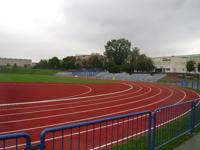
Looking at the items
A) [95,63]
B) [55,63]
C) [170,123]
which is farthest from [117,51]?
[170,123]

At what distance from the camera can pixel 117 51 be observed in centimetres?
11012

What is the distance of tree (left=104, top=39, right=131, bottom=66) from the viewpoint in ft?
362

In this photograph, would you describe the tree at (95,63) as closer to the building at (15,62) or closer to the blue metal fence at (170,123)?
the building at (15,62)

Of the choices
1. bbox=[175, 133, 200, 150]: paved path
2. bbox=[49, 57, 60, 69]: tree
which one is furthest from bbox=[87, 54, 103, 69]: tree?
bbox=[175, 133, 200, 150]: paved path

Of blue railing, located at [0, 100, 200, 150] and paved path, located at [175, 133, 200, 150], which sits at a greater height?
blue railing, located at [0, 100, 200, 150]

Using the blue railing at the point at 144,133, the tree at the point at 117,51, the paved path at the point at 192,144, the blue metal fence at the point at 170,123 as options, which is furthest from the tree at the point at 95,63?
the paved path at the point at 192,144

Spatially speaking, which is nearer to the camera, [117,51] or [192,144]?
[192,144]

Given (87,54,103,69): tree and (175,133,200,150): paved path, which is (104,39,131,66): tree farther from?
(175,133,200,150): paved path

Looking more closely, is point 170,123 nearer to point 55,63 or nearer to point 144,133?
point 144,133

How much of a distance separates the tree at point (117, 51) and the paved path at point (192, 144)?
102346mm

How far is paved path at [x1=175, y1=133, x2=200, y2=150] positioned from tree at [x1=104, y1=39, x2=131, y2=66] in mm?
102346

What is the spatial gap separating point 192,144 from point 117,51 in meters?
104

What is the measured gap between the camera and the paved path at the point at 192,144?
22.8ft

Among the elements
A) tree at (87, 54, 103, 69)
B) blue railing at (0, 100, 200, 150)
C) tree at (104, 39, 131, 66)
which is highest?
tree at (104, 39, 131, 66)
